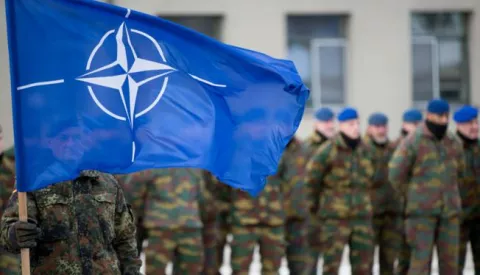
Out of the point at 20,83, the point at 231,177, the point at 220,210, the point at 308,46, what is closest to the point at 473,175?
the point at 220,210

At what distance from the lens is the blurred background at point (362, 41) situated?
2378cm

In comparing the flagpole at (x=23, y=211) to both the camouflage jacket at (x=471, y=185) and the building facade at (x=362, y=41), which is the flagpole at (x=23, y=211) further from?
the building facade at (x=362, y=41)

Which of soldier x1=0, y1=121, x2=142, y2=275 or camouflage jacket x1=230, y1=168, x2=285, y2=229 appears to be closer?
soldier x1=0, y1=121, x2=142, y2=275

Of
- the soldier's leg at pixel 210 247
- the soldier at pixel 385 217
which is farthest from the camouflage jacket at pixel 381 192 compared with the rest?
the soldier's leg at pixel 210 247

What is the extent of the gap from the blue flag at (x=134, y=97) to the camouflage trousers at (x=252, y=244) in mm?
6036

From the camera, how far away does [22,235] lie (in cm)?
734

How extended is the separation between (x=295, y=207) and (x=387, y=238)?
1.35 meters

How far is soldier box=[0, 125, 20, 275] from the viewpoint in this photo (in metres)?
12.4

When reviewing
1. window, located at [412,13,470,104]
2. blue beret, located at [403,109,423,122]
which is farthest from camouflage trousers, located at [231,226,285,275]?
window, located at [412,13,470,104]

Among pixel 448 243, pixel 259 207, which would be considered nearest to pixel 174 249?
pixel 259 207

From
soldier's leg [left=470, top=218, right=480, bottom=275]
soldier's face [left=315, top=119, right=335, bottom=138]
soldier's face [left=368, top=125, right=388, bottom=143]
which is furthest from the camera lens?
soldier's face [left=368, top=125, right=388, bottom=143]

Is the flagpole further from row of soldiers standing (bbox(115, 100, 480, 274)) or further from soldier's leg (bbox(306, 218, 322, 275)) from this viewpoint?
soldier's leg (bbox(306, 218, 322, 275))

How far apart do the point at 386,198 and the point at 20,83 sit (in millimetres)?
8675

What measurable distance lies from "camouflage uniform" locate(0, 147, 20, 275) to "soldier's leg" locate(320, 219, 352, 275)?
11.9 ft
